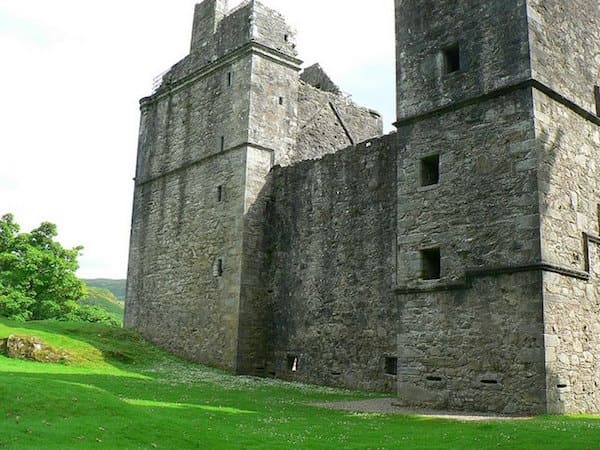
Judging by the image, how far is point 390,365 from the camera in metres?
17.7

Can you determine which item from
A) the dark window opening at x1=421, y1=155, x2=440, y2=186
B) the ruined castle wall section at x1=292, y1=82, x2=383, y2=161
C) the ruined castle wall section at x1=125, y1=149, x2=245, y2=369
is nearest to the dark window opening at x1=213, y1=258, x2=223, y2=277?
the ruined castle wall section at x1=125, y1=149, x2=245, y2=369

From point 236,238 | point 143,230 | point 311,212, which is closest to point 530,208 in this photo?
point 311,212

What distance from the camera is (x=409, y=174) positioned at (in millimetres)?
15398

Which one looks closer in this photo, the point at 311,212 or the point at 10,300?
the point at 311,212

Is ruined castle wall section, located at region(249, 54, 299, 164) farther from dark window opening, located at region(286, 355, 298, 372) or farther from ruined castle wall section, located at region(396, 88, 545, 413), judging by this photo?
ruined castle wall section, located at region(396, 88, 545, 413)

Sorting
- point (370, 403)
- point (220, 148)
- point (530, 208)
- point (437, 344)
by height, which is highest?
point (220, 148)

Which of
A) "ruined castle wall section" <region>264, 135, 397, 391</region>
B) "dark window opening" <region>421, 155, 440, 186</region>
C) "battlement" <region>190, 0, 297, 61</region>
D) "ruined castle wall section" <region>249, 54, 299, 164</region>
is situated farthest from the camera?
A: "battlement" <region>190, 0, 297, 61</region>

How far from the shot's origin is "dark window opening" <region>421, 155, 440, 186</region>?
1520cm

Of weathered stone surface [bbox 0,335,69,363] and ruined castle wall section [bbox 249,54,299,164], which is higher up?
ruined castle wall section [bbox 249,54,299,164]

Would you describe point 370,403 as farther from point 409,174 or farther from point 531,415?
point 409,174

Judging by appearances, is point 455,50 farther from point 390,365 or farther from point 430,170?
point 390,365

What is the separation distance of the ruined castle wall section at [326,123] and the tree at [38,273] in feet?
56.1

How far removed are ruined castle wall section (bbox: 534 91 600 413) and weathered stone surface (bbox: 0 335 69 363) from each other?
1353 cm

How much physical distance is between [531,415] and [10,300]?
88.1 feet
